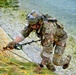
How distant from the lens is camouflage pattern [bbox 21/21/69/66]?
574 cm

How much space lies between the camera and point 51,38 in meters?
5.75

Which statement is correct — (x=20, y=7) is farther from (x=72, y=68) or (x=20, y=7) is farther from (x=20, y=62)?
(x=20, y=62)

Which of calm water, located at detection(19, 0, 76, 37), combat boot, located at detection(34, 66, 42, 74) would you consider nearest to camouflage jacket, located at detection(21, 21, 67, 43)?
combat boot, located at detection(34, 66, 42, 74)

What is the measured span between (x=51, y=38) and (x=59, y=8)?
8.89m

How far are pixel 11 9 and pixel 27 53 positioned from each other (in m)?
5.84

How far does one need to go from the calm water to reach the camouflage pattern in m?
4.69

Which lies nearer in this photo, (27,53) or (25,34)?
(25,34)

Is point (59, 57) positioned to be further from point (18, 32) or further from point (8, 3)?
point (8, 3)

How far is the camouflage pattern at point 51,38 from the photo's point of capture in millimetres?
5738

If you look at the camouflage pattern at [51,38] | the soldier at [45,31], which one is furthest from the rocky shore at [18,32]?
the soldier at [45,31]

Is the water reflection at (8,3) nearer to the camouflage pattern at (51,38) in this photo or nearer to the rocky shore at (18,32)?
the rocky shore at (18,32)

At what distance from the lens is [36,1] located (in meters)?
16.0

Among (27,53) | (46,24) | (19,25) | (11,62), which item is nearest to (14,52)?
(27,53)

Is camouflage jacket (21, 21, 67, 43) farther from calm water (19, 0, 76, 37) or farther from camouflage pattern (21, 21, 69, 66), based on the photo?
calm water (19, 0, 76, 37)
